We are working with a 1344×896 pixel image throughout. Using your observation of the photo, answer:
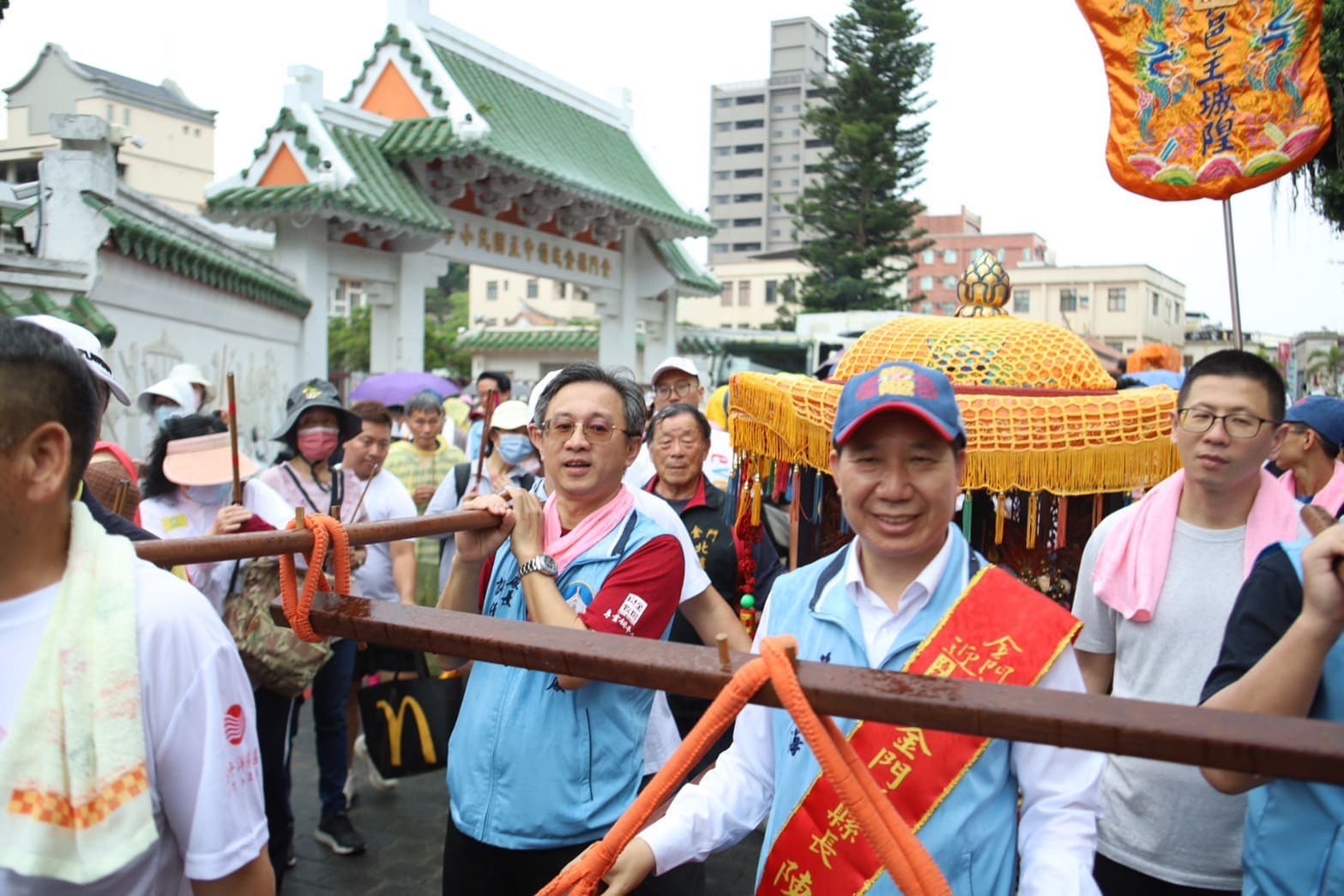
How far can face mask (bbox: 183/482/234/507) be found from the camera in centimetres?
350

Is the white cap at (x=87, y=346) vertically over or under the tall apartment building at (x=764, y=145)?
under

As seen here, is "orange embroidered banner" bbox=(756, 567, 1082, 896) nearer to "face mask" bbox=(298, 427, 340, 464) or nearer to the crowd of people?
the crowd of people

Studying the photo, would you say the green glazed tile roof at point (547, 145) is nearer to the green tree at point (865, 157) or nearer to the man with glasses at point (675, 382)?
the man with glasses at point (675, 382)

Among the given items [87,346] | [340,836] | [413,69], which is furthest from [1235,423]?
[413,69]

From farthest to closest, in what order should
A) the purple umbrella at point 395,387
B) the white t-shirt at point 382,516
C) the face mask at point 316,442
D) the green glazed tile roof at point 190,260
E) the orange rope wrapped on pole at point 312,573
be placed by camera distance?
the purple umbrella at point 395,387
the green glazed tile roof at point 190,260
the white t-shirt at point 382,516
the face mask at point 316,442
the orange rope wrapped on pole at point 312,573

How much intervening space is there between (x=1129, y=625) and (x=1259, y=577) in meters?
0.69

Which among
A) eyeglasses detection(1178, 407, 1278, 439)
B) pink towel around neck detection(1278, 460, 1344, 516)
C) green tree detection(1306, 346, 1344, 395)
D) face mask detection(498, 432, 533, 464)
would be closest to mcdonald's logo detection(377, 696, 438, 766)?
face mask detection(498, 432, 533, 464)

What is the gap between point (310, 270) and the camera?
403 inches

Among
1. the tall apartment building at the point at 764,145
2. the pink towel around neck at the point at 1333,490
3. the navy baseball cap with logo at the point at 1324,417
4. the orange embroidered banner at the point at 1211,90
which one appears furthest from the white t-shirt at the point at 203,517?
the tall apartment building at the point at 764,145

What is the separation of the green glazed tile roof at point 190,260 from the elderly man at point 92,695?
18.6ft

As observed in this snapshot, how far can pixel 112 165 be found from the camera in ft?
21.1

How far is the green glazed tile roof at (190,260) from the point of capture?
21.3ft

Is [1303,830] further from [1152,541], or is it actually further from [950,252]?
[950,252]

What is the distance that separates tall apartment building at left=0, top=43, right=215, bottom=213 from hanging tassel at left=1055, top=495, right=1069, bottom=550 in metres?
38.9
